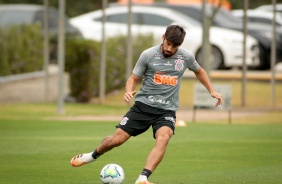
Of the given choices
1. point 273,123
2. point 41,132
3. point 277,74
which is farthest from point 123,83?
point 41,132

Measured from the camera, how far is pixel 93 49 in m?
30.9

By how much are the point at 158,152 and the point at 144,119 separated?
2.07 ft

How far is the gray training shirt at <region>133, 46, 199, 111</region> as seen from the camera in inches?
467

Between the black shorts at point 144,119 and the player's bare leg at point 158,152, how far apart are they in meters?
0.16

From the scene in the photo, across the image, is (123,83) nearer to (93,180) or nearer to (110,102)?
(110,102)

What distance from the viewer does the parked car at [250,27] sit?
110ft

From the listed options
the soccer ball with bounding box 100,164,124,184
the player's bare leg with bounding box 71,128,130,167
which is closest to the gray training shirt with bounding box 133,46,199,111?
the player's bare leg with bounding box 71,128,130,167

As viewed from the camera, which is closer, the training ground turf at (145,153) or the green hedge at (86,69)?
the training ground turf at (145,153)

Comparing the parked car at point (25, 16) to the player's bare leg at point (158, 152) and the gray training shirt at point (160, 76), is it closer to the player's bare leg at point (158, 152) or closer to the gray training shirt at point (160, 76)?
the gray training shirt at point (160, 76)

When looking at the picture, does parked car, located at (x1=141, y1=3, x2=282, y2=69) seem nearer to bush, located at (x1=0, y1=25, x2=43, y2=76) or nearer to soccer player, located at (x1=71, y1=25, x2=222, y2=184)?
bush, located at (x1=0, y1=25, x2=43, y2=76)

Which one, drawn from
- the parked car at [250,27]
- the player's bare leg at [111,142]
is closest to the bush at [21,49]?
the parked car at [250,27]

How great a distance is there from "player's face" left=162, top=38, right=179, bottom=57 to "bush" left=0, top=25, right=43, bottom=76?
2139cm

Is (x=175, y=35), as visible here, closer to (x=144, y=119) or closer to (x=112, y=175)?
(x=144, y=119)

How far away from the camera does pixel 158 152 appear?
451 inches
